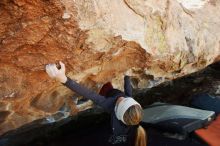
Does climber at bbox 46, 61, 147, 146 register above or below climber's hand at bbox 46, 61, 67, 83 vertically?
below

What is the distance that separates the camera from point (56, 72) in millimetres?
3084

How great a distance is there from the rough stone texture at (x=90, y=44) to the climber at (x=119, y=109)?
0.70 feet

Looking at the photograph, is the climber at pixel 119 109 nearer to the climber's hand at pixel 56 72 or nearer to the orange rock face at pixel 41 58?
the climber's hand at pixel 56 72

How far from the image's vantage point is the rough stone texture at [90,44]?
2.87 meters

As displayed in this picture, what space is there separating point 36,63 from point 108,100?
68 cm

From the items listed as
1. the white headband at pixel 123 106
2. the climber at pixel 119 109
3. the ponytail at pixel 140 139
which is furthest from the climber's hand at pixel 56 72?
the ponytail at pixel 140 139

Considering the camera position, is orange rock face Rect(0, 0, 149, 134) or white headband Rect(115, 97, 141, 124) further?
white headband Rect(115, 97, 141, 124)

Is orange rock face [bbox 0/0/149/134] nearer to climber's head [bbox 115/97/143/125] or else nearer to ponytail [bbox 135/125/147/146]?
climber's head [bbox 115/97/143/125]

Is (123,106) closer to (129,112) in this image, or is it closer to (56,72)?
(129,112)

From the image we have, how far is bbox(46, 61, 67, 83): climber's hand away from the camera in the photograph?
3064 millimetres

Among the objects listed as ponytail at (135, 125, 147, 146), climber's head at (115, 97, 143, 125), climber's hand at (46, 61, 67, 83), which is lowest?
ponytail at (135, 125, 147, 146)

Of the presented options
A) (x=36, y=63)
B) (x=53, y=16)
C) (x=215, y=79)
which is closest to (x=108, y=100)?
(x=36, y=63)

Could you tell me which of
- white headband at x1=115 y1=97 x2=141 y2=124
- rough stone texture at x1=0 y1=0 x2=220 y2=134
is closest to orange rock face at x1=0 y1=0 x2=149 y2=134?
rough stone texture at x1=0 y1=0 x2=220 y2=134

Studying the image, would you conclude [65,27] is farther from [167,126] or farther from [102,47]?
[167,126]
